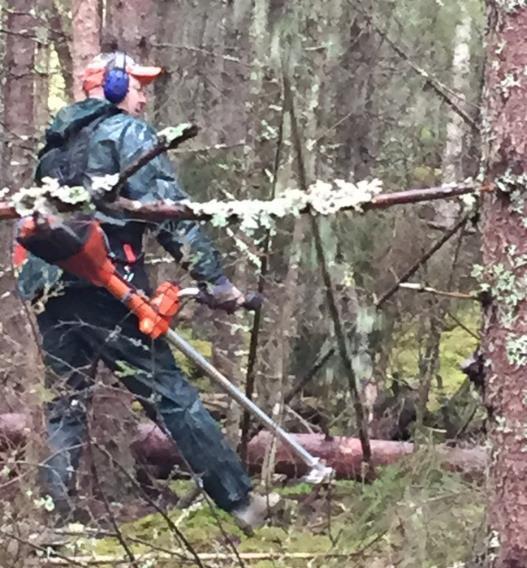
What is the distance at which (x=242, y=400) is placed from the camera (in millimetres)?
5320

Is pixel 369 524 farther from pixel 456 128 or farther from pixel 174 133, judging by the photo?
pixel 456 128

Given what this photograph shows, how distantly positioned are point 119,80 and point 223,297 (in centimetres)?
112

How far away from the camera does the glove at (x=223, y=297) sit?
5.05 m

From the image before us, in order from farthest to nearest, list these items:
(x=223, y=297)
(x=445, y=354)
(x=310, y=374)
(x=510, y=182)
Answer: (x=445, y=354) → (x=310, y=374) → (x=223, y=297) → (x=510, y=182)

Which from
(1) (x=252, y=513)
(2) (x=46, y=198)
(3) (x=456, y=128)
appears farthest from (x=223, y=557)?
(3) (x=456, y=128)

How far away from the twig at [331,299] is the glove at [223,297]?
576mm

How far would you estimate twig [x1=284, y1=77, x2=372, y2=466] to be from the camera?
5.38m

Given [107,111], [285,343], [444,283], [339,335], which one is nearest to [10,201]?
[107,111]

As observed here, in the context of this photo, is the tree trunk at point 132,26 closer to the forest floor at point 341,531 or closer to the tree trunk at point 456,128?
the forest floor at point 341,531

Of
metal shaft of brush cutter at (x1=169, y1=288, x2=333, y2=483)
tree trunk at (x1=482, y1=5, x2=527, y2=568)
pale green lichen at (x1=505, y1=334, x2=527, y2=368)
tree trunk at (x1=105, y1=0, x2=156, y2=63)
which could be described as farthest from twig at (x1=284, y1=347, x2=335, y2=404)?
pale green lichen at (x1=505, y1=334, x2=527, y2=368)

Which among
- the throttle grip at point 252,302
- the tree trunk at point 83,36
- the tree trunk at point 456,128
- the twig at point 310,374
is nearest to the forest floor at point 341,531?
the twig at point 310,374

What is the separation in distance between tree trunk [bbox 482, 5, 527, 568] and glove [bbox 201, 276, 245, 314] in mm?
1981

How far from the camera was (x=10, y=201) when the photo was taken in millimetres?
2611

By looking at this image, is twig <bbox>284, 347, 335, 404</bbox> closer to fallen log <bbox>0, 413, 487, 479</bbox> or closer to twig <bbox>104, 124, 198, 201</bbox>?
fallen log <bbox>0, 413, 487, 479</bbox>
